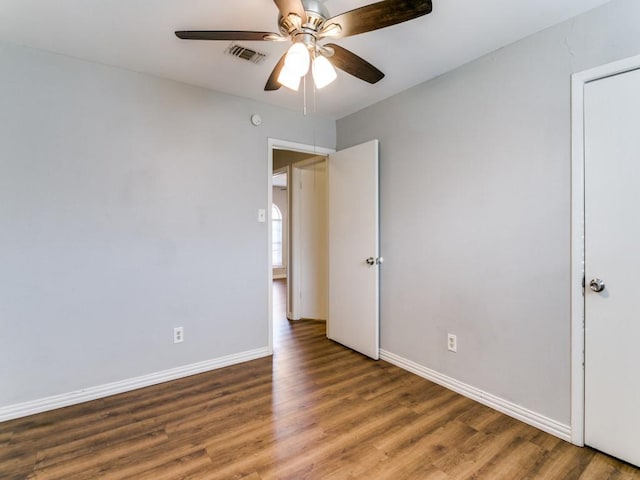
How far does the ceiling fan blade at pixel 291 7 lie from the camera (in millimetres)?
1314

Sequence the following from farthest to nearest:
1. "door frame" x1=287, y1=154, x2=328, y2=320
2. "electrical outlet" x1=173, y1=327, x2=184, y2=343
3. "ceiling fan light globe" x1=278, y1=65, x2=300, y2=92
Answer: "door frame" x1=287, y1=154, x2=328, y2=320 → "electrical outlet" x1=173, y1=327, x2=184, y2=343 → "ceiling fan light globe" x1=278, y1=65, x2=300, y2=92

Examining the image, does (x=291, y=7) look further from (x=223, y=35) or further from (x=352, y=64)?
(x=352, y=64)

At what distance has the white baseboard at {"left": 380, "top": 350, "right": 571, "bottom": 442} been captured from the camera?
1.89 metres

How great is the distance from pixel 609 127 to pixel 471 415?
6.14 ft

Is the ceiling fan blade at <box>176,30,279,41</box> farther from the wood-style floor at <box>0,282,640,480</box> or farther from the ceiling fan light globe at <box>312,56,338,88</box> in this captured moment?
the wood-style floor at <box>0,282,640,480</box>

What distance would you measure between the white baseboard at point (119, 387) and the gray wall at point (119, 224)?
5 cm

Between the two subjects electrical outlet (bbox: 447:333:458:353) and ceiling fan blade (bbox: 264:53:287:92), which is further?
electrical outlet (bbox: 447:333:458:353)

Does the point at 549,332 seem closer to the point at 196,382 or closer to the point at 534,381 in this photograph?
the point at 534,381

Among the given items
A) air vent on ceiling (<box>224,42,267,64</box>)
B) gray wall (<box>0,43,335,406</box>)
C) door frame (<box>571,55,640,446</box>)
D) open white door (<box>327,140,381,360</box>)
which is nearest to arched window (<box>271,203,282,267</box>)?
open white door (<box>327,140,381,360</box>)

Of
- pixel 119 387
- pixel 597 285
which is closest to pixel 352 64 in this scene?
pixel 597 285

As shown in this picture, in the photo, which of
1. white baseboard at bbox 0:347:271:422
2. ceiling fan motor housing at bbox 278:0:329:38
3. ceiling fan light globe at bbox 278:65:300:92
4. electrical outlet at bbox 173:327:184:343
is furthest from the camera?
electrical outlet at bbox 173:327:184:343

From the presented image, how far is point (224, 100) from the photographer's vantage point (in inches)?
112

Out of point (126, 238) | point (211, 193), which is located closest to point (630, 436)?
point (211, 193)

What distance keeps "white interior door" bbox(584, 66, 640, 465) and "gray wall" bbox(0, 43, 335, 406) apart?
94.8 inches
